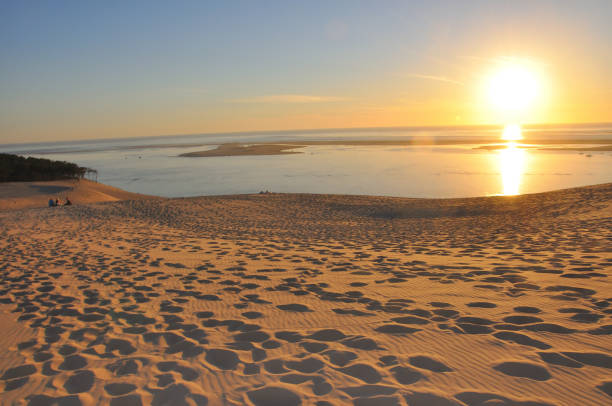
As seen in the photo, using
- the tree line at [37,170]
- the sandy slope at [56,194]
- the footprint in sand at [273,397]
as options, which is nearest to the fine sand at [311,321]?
the footprint in sand at [273,397]

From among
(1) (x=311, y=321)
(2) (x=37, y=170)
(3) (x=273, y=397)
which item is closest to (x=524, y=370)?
(3) (x=273, y=397)

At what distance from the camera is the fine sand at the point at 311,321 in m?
2.43

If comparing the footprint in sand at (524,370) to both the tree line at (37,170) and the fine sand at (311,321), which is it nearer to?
the fine sand at (311,321)

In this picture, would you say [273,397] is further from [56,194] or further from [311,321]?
[56,194]

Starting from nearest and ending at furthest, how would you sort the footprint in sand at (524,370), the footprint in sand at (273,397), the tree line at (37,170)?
1. the footprint in sand at (273,397)
2. the footprint in sand at (524,370)
3. the tree line at (37,170)

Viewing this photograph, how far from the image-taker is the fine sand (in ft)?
7.97

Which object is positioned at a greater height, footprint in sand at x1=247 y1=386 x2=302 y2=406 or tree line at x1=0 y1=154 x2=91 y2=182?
tree line at x1=0 y1=154 x2=91 y2=182

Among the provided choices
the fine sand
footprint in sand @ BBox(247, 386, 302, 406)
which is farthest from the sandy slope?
footprint in sand @ BBox(247, 386, 302, 406)

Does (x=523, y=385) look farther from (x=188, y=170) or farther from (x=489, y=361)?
(x=188, y=170)

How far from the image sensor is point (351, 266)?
19.0 feet

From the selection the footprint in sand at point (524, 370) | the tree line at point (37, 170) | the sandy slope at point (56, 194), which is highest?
the tree line at point (37, 170)

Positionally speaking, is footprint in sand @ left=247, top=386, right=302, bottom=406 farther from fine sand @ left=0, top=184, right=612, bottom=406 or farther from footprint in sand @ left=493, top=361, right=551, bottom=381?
footprint in sand @ left=493, top=361, right=551, bottom=381

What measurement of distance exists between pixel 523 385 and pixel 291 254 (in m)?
4.80

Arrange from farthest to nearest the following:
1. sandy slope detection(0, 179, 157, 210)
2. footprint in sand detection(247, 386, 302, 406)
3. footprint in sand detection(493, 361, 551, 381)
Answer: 1. sandy slope detection(0, 179, 157, 210)
2. footprint in sand detection(493, 361, 551, 381)
3. footprint in sand detection(247, 386, 302, 406)
